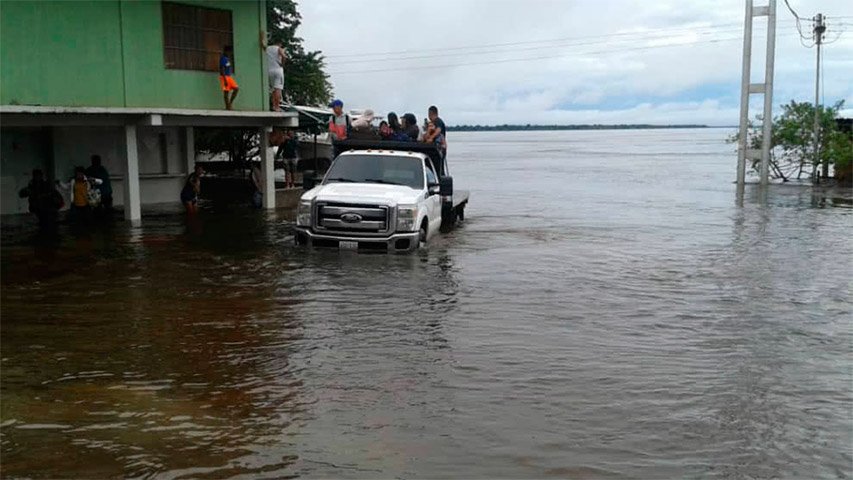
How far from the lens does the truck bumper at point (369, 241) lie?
49.7 ft

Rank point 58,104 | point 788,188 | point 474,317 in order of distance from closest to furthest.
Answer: point 474,317 → point 58,104 → point 788,188

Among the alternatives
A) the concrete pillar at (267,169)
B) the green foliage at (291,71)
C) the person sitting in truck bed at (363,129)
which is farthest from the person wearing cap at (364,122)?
the green foliage at (291,71)

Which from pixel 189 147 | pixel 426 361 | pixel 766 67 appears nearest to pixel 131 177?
pixel 189 147

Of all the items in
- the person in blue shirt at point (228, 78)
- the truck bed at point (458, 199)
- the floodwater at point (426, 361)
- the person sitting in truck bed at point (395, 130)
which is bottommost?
the floodwater at point (426, 361)

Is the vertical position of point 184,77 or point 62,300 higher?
point 184,77

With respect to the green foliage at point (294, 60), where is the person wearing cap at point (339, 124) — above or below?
below

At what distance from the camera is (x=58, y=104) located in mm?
17656

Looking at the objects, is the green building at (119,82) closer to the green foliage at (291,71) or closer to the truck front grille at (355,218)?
the truck front grille at (355,218)

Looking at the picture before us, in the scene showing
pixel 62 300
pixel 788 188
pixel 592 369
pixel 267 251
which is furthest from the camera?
pixel 788 188

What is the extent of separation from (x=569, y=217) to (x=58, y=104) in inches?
509

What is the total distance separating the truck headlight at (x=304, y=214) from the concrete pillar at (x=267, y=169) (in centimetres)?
903

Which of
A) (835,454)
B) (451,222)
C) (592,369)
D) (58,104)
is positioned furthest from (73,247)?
(835,454)

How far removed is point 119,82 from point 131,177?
2.40m

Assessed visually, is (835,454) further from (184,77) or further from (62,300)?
(184,77)
